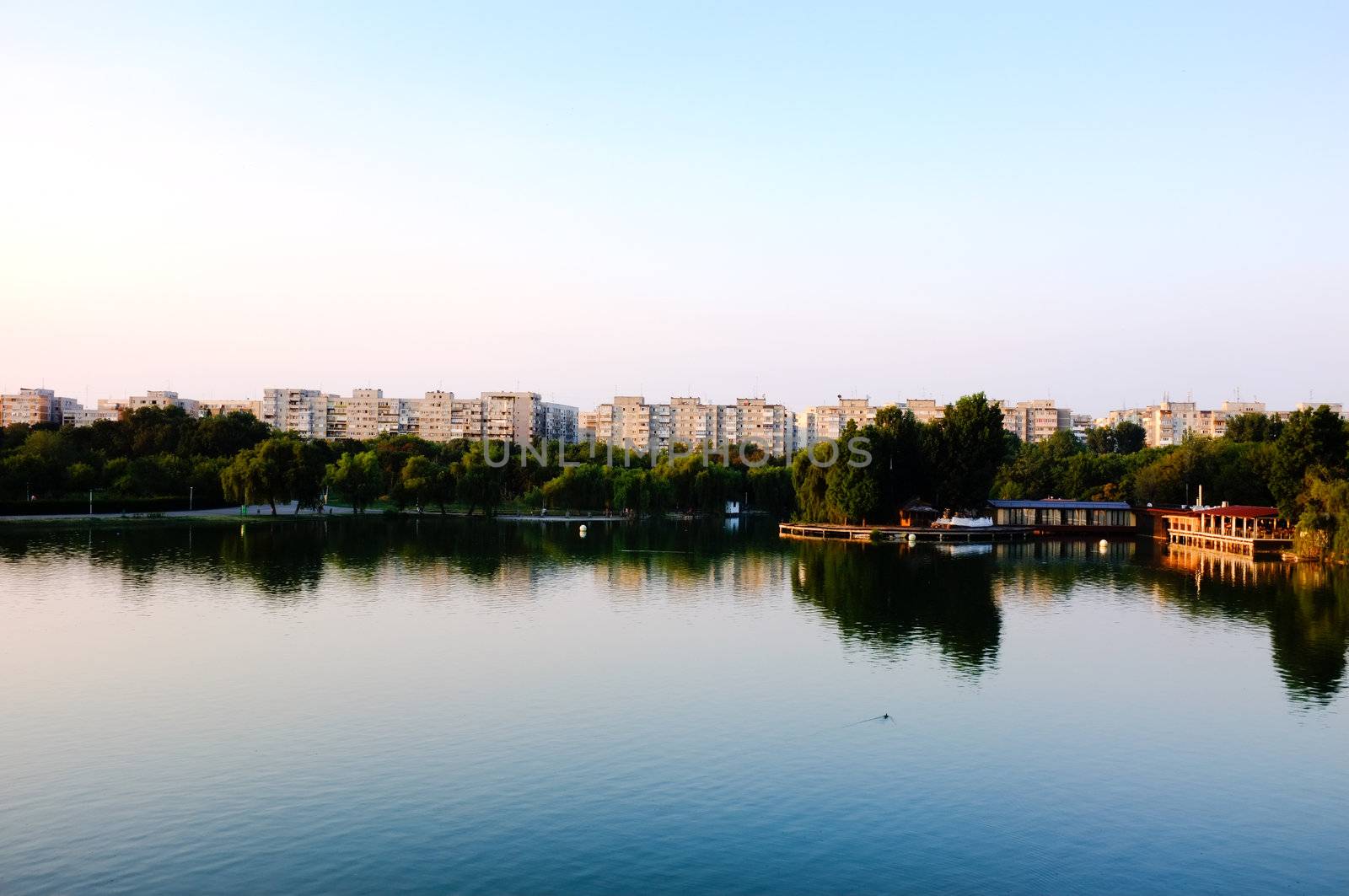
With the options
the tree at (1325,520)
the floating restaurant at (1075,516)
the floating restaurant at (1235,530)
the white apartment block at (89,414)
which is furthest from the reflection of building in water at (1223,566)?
the white apartment block at (89,414)

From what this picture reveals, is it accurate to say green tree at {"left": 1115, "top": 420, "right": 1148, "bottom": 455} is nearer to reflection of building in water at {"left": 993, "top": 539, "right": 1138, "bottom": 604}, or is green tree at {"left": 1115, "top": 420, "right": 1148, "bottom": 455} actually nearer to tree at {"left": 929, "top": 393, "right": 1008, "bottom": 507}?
reflection of building in water at {"left": 993, "top": 539, "right": 1138, "bottom": 604}

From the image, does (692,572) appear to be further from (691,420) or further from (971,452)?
(691,420)

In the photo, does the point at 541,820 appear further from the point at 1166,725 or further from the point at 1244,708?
Result: the point at 1244,708

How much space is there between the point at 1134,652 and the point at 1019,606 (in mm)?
9236

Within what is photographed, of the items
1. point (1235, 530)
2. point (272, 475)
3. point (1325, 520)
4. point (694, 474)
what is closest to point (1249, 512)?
point (1235, 530)

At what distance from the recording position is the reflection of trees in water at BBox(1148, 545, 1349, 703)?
26.9 m

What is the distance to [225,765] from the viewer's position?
1716cm

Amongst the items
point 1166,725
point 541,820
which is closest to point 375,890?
point 541,820

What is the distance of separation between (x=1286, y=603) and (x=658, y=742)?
30436mm

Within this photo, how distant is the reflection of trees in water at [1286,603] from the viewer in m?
26.9

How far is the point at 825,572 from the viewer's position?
4912cm

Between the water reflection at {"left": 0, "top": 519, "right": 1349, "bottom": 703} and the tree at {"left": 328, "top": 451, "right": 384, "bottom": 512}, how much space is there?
43.3 feet

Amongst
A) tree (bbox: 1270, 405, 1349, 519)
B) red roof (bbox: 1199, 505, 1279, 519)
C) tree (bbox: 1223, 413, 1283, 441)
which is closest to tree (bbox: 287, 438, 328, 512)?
red roof (bbox: 1199, 505, 1279, 519)

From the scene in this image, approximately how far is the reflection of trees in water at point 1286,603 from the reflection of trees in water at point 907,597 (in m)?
7.40
